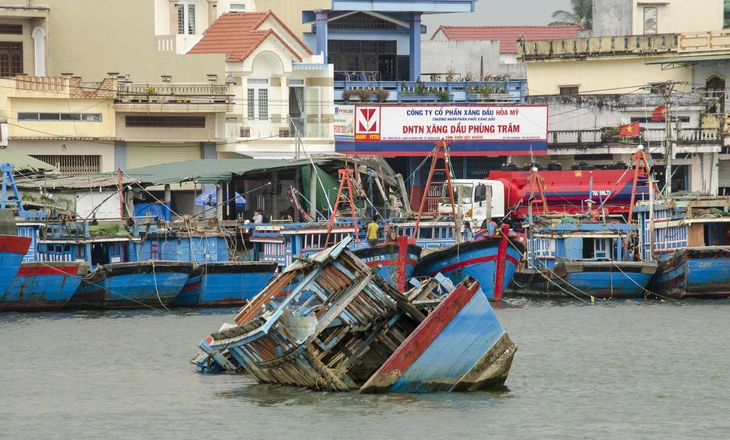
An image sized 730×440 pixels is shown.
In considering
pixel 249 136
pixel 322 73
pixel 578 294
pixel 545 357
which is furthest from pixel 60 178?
pixel 545 357

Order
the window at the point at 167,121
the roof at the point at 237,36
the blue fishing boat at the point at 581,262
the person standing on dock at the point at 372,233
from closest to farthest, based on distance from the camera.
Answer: the person standing on dock at the point at 372,233
the blue fishing boat at the point at 581,262
the window at the point at 167,121
the roof at the point at 237,36

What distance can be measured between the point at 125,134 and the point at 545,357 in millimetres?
26331

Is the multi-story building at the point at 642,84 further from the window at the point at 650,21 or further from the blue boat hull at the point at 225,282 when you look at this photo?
the blue boat hull at the point at 225,282

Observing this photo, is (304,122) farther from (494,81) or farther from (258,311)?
(258,311)

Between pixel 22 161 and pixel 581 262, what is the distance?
18701 millimetres

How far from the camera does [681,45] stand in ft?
203

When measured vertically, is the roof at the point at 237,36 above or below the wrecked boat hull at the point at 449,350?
above

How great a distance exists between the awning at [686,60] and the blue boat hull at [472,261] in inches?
829

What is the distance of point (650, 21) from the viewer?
64.9 m

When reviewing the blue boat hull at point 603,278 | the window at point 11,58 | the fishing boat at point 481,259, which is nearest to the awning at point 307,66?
the window at point 11,58

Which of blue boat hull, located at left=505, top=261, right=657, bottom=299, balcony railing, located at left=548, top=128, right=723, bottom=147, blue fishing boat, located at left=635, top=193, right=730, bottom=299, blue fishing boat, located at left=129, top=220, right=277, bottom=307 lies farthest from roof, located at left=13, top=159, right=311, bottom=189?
balcony railing, located at left=548, top=128, right=723, bottom=147

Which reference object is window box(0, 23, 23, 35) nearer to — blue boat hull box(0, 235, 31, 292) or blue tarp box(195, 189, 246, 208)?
blue tarp box(195, 189, 246, 208)

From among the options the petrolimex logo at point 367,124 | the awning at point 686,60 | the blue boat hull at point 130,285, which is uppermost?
the awning at point 686,60

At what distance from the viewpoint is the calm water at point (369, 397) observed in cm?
2353
